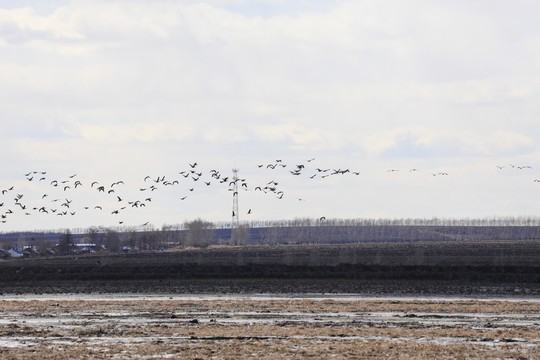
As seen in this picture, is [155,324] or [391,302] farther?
[391,302]

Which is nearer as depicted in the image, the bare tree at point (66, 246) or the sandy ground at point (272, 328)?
the sandy ground at point (272, 328)

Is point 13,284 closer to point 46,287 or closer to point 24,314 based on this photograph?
point 46,287

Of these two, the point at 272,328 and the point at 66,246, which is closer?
the point at 272,328

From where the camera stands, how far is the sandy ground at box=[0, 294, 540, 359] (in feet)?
97.8

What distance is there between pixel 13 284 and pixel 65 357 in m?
46.6

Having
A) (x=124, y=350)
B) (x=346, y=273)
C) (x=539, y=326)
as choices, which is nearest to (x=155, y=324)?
(x=124, y=350)

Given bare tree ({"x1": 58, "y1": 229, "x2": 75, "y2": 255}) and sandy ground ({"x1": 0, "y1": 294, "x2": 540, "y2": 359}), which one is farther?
bare tree ({"x1": 58, "y1": 229, "x2": 75, "y2": 255})

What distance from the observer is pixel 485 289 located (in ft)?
198

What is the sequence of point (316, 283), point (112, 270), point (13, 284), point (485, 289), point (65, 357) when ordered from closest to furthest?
point (65, 357)
point (485, 289)
point (316, 283)
point (13, 284)
point (112, 270)

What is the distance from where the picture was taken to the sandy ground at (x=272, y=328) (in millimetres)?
29812

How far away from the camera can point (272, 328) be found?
1419 inches

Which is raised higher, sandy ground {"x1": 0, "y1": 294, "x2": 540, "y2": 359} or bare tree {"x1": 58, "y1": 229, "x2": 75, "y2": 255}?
bare tree {"x1": 58, "y1": 229, "x2": 75, "y2": 255}

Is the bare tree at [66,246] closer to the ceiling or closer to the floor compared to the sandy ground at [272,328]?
closer to the ceiling

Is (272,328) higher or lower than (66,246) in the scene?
lower
